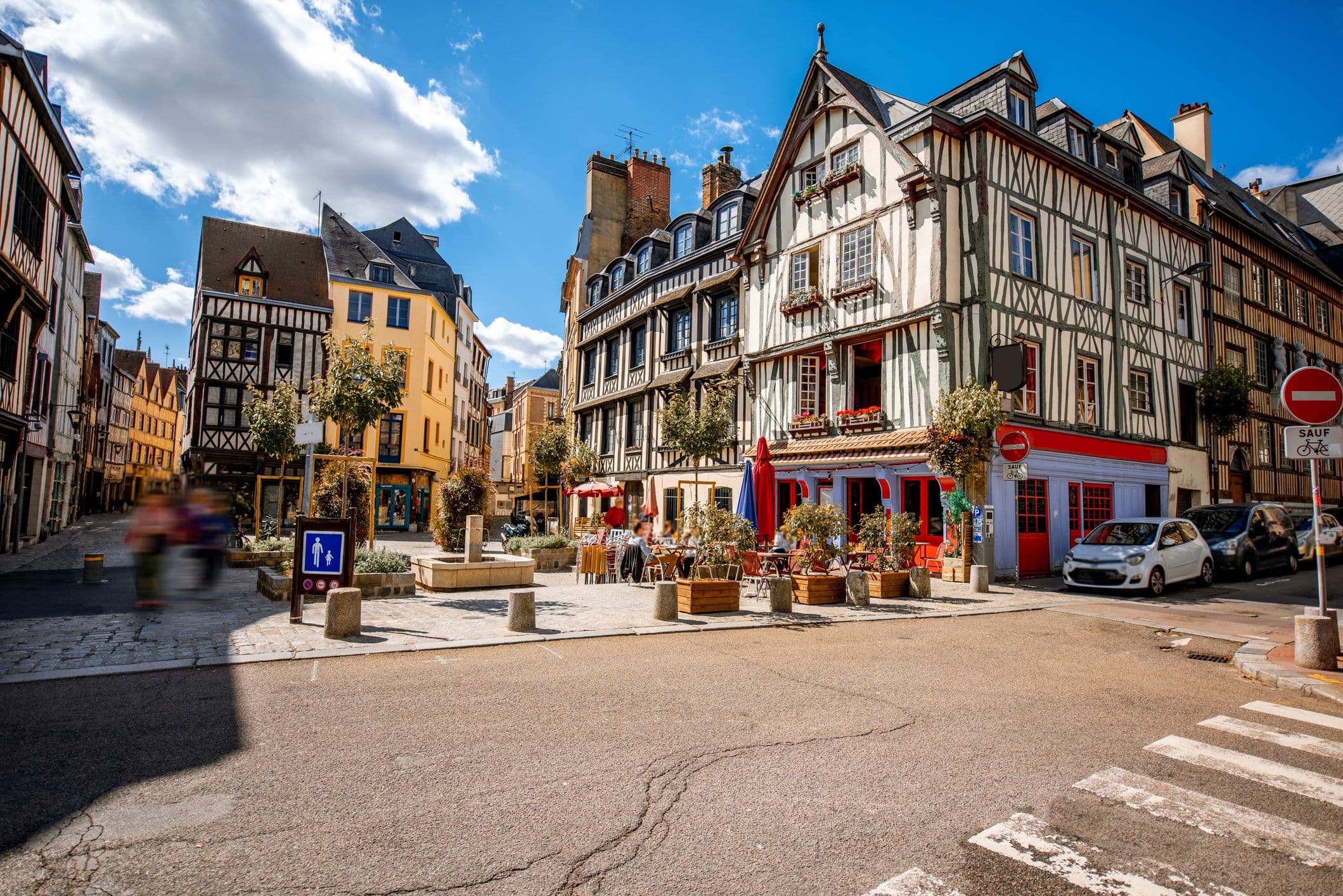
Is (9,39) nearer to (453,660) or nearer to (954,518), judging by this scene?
(453,660)

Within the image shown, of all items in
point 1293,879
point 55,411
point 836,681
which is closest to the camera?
point 1293,879

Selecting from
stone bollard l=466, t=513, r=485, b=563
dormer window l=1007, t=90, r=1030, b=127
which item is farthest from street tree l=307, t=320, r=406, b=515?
dormer window l=1007, t=90, r=1030, b=127

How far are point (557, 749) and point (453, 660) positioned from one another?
8.93ft

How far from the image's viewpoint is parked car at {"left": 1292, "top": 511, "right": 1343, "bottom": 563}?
58.9 ft

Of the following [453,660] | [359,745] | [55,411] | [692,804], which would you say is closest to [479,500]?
[453,660]

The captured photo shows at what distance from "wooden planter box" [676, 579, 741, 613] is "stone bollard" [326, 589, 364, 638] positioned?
12.6 feet

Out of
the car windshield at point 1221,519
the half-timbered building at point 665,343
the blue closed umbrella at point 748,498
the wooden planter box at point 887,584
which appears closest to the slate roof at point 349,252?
the half-timbered building at point 665,343

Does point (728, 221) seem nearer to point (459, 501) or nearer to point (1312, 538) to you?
point (459, 501)

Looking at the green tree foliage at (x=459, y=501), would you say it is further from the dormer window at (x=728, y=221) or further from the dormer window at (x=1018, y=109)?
the dormer window at (x=1018, y=109)

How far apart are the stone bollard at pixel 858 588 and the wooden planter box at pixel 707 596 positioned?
6.56ft

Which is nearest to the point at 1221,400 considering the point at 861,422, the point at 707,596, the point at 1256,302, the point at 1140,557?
the point at 1256,302

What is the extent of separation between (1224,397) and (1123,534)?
9.98 metres

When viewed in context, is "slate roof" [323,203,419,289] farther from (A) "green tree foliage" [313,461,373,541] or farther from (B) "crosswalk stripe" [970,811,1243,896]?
(B) "crosswalk stripe" [970,811,1243,896]

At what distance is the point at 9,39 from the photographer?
42.0ft
